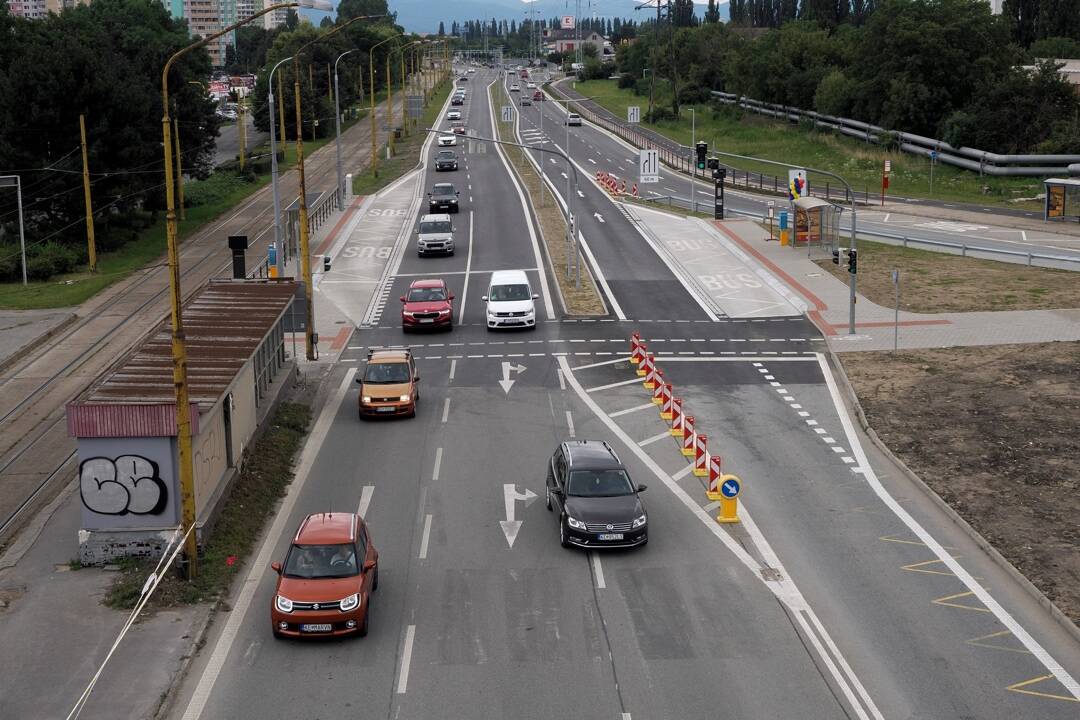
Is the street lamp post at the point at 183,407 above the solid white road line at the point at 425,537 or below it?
above

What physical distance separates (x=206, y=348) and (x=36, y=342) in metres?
17.7

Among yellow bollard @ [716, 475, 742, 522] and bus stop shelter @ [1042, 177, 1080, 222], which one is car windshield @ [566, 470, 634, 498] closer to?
yellow bollard @ [716, 475, 742, 522]

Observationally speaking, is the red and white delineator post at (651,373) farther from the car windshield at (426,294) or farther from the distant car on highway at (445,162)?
the distant car on highway at (445,162)

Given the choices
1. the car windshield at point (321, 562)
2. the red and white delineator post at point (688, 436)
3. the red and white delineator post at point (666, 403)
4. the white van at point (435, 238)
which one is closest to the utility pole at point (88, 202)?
the white van at point (435, 238)

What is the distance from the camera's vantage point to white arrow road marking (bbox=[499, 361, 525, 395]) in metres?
34.2

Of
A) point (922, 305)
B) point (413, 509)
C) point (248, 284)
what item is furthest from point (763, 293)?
point (413, 509)

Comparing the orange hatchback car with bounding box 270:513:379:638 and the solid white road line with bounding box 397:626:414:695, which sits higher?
the orange hatchback car with bounding box 270:513:379:638

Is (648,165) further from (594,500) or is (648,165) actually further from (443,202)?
(594,500)

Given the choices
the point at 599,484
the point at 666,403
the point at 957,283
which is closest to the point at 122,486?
the point at 599,484

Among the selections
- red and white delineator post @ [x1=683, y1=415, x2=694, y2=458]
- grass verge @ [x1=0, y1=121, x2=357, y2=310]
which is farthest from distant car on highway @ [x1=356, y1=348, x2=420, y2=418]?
grass verge @ [x1=0, y1=121, x2=357, y2=310]

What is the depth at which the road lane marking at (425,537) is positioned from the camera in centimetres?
2158

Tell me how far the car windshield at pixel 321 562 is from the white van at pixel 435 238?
1498 inches

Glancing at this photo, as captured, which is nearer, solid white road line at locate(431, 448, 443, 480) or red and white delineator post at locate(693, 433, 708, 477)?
red and white delineator post at locate(693, 433, 708, 477)

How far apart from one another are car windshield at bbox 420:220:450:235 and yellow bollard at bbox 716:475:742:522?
115 feet
